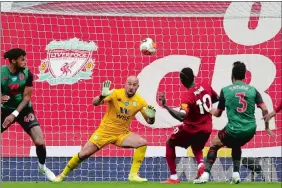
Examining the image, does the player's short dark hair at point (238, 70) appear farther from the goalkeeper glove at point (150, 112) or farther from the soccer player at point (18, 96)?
the soccer player at point (18, 96)

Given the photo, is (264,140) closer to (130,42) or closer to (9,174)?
(130,42)

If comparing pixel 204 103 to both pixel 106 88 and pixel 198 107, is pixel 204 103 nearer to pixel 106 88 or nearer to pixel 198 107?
pixel 198 107

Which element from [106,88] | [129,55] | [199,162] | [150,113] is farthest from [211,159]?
[129,55]

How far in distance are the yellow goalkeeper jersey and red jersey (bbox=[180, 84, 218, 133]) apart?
2.28ft

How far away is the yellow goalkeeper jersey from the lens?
12.0m

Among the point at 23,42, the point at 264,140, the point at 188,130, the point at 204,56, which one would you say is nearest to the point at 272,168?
the point at 264,140

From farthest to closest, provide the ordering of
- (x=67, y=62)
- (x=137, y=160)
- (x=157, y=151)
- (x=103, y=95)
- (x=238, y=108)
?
(x=67, y=62) < (x=157, y=151) < (x=137, y=160) < (x=103, y=95) < (x=238, y=108)

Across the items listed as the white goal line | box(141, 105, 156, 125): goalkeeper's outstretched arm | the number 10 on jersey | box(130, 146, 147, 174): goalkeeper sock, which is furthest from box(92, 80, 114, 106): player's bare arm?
the white goal line

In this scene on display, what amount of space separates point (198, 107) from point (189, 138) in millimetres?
446

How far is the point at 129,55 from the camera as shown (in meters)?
15.7

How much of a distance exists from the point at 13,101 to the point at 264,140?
540 centimetres

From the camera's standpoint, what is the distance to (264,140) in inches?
620

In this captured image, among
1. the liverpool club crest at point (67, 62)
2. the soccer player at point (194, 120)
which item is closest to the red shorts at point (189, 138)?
the soccer player at point (194, 120)

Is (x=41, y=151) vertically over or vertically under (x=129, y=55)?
under
